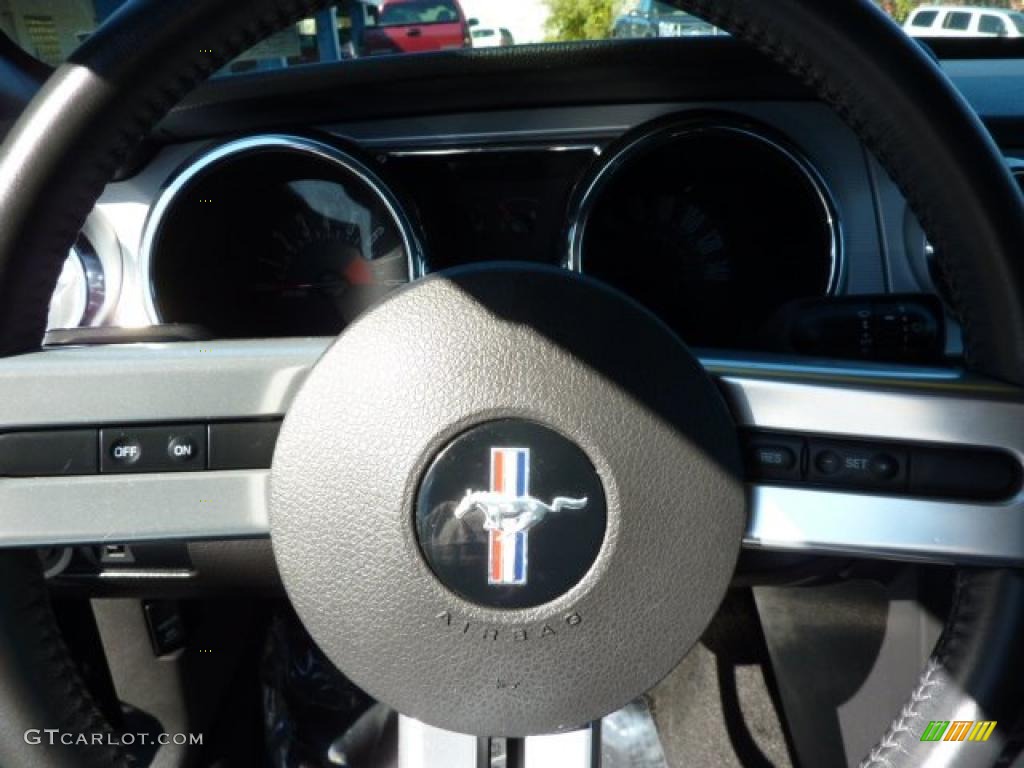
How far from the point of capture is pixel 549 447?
86 cm

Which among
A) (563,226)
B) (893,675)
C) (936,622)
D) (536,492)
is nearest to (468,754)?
(536,492)

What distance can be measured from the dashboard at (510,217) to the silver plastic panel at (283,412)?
109cm

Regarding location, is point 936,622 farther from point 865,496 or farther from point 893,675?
point 865,496

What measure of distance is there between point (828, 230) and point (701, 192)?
0.43 m

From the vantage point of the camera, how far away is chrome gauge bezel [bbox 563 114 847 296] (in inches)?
84.7

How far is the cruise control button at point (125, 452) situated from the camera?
0.96 metres

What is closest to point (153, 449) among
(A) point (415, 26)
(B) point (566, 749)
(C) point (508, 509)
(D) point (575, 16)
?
(C) point (508, 509)

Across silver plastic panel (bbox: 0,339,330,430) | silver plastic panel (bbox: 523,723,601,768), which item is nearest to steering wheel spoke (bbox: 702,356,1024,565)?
silver plastic panel (bbox: 523,723,601,768)

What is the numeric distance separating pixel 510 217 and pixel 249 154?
605 mm

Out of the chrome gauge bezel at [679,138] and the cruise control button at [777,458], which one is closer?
the cruise control button at [777,458]

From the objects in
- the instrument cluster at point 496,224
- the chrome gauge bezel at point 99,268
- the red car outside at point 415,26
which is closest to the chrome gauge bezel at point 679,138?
the instrument cluster at point 496,224

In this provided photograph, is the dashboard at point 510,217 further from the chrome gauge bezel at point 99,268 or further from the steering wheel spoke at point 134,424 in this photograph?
the steering wheel spoke at point 134,424

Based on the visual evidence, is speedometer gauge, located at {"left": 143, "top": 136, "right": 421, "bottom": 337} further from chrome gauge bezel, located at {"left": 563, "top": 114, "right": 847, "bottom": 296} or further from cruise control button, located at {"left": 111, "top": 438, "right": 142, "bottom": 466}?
cruise control button, located at {"left": 111, "top": 438, "right": 142, "bottom": 466}

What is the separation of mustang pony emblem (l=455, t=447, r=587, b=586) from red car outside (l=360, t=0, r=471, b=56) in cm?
150
